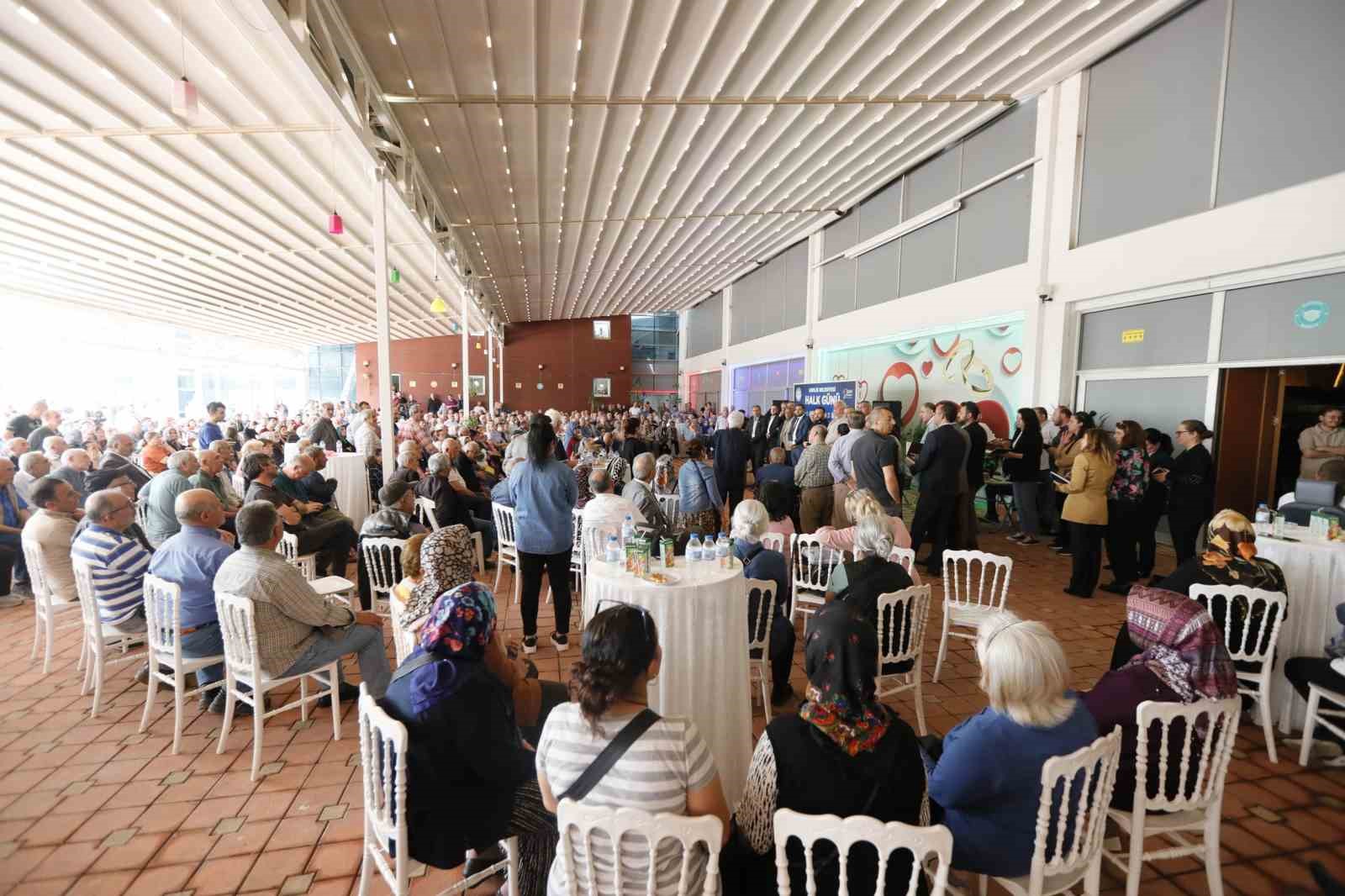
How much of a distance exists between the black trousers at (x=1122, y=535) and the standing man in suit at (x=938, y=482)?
1186 mm

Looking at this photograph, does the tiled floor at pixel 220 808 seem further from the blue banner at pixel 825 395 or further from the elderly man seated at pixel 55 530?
the blue banner at pixel 825 395

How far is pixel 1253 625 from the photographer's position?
109 inches

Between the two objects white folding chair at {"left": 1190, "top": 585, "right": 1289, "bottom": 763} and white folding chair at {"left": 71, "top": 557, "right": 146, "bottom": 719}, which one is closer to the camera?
white folding chair at {"left": 1190, "top": 585, "right": 1289, "bottom": 763}

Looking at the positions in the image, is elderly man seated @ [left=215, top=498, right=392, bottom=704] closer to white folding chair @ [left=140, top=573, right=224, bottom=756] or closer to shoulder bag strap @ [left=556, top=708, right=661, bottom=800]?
white folding chair @ [left=140, top=573, right=224, bottom=756]

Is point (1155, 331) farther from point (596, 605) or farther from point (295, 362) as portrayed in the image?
point (295, 362)

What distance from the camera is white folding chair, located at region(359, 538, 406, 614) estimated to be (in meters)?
3.64

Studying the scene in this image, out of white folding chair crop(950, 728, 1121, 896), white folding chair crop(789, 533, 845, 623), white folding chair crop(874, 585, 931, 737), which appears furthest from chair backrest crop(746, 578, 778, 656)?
white folding chair crop(950, 728, 1121, 896)

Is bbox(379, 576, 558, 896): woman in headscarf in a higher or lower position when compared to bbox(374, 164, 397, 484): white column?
lower

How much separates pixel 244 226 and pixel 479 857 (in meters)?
10.5

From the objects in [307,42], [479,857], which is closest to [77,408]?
[307,42]

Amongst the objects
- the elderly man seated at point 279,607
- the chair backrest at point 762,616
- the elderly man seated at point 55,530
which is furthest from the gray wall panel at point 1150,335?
Answer: the elderly man seated at point 55,530

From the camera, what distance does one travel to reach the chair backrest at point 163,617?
2605 millimetres

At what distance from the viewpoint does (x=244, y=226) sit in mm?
9133

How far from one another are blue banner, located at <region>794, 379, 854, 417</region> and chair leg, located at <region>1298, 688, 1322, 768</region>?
725 centimetres
